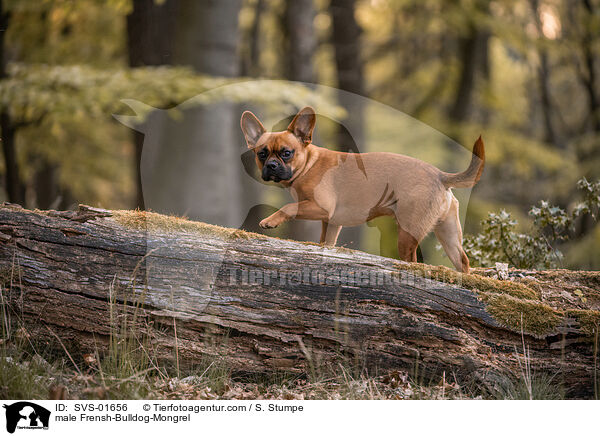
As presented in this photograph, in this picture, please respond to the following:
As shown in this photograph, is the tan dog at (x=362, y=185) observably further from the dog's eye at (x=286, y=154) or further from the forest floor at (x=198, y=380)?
the forest floor at (x=198, y=380)

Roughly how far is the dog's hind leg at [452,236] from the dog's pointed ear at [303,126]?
1.17m

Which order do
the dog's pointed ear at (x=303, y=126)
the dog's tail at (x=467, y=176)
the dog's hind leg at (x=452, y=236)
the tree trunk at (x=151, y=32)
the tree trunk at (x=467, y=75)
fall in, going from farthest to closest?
the tree trunk at (x=467, y=75) → the tree trunk at (x=151, y=32) → the dog's hind leg at (x=452, y=236) → the dog's tail at (x=467, y=176) → the dog's pointed ear at (x=303, y=126)

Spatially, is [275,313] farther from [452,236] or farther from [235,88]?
[235,88]

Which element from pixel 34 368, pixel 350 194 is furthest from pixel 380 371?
pixel 34 368

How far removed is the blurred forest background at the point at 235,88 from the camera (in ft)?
20.9

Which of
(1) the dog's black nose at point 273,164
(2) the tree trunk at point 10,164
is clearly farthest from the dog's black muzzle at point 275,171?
(2) the tree trunk at point 10,164

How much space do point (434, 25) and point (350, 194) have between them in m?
13.8

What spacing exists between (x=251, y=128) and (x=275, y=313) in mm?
1349

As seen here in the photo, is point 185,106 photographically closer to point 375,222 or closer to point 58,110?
point 58,110

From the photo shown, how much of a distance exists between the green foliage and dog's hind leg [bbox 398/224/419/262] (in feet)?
5.15
